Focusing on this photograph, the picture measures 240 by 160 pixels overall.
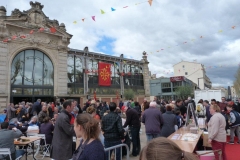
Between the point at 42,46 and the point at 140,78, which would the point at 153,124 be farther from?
the point at 140,78

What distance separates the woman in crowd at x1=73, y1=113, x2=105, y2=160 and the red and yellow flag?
80.2ft

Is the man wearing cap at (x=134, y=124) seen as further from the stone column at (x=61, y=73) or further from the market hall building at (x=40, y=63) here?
the stone column at (x=61, y=73)

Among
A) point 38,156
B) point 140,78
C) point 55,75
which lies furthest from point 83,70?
point 38,156

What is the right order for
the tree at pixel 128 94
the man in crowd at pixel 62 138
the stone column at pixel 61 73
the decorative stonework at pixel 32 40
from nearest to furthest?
the man in crowd at pixel 62 138, the decorative stonework at pixel 32 40, the stone column at pixel 61 73, the tree at pixel 128 94

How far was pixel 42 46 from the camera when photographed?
19.5 meters

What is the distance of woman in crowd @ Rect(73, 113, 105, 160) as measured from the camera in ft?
7.79

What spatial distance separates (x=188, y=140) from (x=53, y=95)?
1743 cm

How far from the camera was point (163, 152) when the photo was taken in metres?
1.25

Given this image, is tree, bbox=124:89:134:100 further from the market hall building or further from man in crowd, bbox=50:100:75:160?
man in crowd, bbox=50:100:75:160

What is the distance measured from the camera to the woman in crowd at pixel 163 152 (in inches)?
49.0

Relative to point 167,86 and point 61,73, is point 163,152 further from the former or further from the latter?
point 167,86

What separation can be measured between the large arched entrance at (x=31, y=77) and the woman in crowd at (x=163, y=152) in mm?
19491

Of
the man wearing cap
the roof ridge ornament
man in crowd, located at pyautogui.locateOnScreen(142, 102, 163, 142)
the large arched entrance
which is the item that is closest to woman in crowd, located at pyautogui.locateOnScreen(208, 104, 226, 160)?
man in crowd, located at pyautogui.locateOnScreen(142, 102, 163, 142)

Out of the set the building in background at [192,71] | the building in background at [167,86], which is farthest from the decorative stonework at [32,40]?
the building in background at [192,71]
